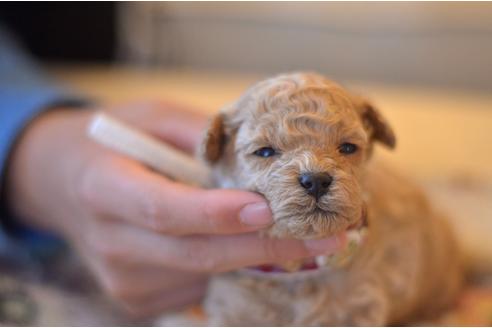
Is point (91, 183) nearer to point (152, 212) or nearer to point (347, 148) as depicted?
point (152, 212)

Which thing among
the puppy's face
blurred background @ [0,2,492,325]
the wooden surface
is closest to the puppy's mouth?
the puppy's face

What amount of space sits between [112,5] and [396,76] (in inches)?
75.7

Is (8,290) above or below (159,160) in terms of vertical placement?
below

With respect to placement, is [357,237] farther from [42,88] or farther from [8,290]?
[42,88]

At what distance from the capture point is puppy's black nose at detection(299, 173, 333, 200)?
3.37ft

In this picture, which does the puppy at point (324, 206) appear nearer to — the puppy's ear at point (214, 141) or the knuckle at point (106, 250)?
the puppy's ear at point (214, 141)

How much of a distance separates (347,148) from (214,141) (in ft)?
0.94

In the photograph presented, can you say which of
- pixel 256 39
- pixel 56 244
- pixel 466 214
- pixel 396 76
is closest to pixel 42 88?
pixel 56 244

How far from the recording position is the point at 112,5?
349 cm

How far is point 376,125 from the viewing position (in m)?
1.31

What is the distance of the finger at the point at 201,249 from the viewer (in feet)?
3.96

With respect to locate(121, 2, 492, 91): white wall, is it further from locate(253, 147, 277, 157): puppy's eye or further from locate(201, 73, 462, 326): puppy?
locate(253, 147, 277, 157): puppy's eye

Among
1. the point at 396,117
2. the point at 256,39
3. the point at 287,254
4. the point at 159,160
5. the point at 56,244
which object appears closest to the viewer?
the point at 287,254

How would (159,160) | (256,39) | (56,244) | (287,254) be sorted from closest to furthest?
(287,254) < (159,160) < (56,244) < (256,39)
